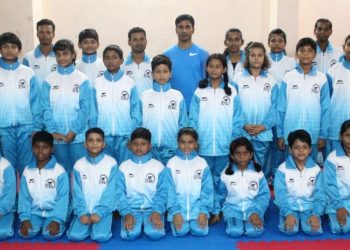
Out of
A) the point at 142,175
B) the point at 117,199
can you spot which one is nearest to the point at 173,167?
the point at 142,175

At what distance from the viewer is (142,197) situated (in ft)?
14.2

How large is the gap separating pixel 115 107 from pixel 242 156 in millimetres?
1423

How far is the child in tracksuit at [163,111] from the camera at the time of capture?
471 cm

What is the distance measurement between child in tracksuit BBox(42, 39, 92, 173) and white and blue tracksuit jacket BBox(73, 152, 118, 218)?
0.43 meters

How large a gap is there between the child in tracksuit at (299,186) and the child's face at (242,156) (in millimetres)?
339

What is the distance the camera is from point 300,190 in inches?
169

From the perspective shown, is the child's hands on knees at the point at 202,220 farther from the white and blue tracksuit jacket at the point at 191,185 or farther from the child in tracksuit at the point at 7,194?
the child in tracksuit at the point at 7,194

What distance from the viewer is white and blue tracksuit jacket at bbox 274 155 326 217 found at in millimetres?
4266

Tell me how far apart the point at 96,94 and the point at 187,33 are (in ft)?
4.46

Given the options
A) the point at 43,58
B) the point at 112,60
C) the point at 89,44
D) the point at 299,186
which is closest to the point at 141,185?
the point at 112,60

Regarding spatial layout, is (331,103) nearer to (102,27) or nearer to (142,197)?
(142,197)

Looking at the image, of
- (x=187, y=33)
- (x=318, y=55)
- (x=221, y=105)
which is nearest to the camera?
(x=221, y=105)

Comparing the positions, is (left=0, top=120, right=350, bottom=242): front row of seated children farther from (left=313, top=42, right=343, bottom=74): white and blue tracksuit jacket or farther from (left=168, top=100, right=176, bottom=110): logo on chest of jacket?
(left=313, top=42, right=343, bottom=74): white and blue tracksuit jacket

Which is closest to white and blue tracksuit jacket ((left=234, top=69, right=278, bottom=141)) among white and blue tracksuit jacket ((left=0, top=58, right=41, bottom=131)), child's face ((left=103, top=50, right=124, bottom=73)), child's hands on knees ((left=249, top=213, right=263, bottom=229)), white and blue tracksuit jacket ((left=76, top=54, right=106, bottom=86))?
child's hands on knees ((left=249, top=213, right=263, bottom=229))
